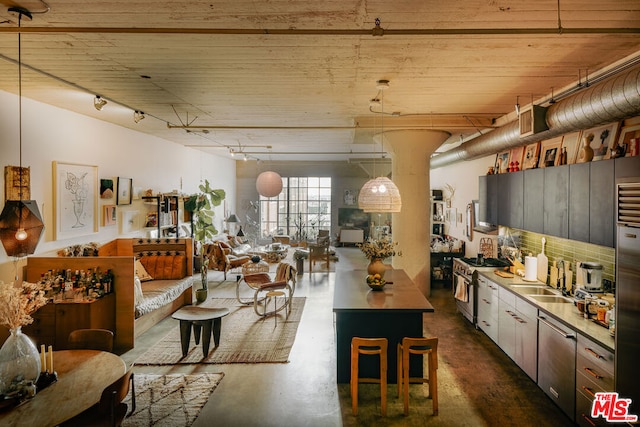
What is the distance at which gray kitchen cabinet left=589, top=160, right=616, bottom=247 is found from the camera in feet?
11.0

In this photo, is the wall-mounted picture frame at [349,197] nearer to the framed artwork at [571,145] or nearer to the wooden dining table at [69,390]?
the framed artwork at [571,145]

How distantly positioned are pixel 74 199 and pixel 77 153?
74cm

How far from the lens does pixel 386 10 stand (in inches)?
103

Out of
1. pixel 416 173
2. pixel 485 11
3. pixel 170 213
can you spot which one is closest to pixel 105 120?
pixel 170 213

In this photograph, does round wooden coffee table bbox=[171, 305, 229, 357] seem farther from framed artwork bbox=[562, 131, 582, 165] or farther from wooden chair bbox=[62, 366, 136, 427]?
framed artwork bbox=[562, 131, 582, 165]

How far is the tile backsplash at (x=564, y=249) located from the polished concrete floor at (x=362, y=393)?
1.49 m

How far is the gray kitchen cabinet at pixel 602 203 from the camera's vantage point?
3344 millimetres

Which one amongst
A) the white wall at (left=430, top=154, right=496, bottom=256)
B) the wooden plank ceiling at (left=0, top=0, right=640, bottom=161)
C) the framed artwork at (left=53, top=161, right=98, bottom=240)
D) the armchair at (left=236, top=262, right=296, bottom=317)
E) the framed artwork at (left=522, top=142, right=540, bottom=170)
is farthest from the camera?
the white wall at (left=430, top=154, right=496, bottom=256)

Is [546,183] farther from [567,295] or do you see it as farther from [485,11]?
[485,11]

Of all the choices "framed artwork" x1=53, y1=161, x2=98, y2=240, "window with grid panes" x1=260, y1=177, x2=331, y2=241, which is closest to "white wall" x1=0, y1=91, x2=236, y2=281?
"framed artwork" x1=53, y1=161, x2=98, y2=240

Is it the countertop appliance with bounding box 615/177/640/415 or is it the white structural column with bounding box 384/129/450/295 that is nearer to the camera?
the countertop appliance with bounding box 615/177/640/415

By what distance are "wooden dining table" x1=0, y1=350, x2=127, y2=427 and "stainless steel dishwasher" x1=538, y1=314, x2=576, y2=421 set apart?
12.7 feet

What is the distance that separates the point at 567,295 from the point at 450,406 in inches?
79.4

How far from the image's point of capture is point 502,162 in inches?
258
